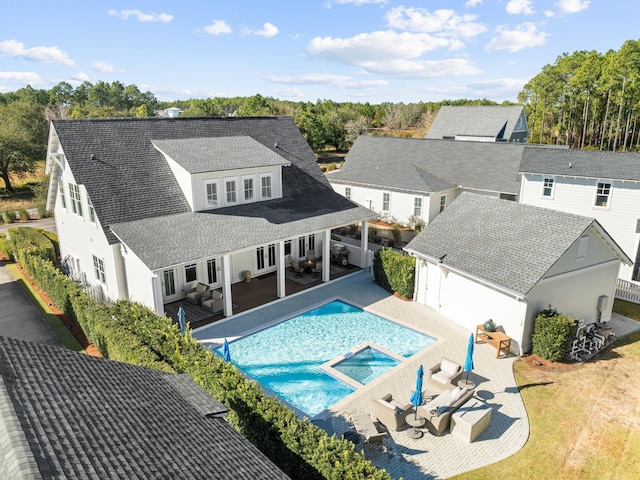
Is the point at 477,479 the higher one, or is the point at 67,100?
the point at 67,100

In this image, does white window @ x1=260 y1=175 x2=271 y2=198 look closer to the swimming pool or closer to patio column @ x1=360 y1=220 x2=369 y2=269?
patio column @ x1=360 y1=220 x2=369 y2=269

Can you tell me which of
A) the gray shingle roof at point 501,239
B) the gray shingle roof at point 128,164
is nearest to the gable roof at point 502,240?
the gray shingle roof at point 501,239

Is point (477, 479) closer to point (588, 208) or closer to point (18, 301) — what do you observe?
point (588, 208)

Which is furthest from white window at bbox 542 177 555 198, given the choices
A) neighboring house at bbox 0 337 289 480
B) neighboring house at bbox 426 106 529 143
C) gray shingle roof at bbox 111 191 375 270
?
neighboring house at bbox 426 106 529 143

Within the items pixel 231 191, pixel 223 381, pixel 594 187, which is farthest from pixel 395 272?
pixel 594 187

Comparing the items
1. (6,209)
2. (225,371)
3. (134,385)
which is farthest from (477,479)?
(6,209)

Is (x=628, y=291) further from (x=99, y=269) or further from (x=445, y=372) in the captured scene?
(x=99, y=269)
